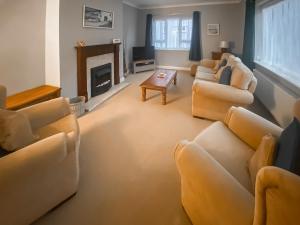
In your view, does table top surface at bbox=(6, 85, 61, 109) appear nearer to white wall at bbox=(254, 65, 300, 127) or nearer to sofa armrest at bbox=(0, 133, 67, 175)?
sofa armrest at bbox=(0, 133, 67, 175)

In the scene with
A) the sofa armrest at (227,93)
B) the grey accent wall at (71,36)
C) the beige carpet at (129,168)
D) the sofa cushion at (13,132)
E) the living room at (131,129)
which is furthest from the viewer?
the grey accent wall at (71,36)

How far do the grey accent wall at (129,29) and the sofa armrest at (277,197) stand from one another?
7.32 meters

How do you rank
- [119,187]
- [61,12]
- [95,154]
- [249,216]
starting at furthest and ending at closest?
1. [61,12]
2. [95,154]
3. [119,187]
4. [249,216]

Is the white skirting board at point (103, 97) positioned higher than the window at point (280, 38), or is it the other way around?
the window at point (280, 38)

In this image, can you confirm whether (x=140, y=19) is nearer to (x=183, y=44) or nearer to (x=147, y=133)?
(x=183, y=44)

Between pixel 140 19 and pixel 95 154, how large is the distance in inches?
286

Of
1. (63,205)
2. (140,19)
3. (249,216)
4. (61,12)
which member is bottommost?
(63,205)

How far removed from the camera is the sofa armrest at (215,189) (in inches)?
40.1

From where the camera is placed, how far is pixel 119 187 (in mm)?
1930

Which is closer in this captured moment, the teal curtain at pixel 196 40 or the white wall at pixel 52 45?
the white wall at pixel 52 45

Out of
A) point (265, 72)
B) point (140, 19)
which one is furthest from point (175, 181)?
point (140, 19)

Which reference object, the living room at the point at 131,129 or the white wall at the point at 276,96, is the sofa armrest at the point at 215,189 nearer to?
the living room at the point at 131,129

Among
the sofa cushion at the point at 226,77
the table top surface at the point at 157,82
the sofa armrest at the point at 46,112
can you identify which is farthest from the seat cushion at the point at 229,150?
the table top surface at the point at 157,82

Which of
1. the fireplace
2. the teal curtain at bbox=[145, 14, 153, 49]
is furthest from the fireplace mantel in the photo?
the teal curtain at bbox=[145, 14, 153, 49]
